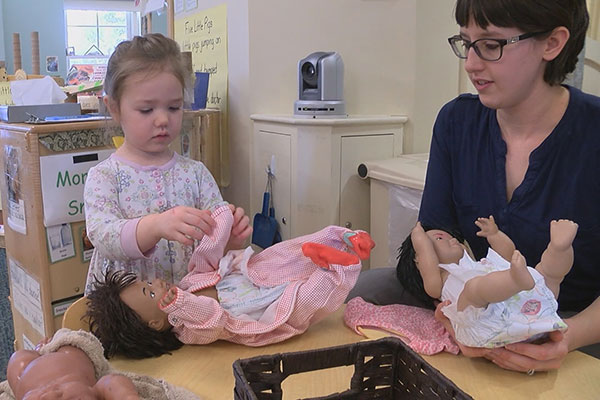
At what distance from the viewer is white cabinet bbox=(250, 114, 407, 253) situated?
67.7 inches

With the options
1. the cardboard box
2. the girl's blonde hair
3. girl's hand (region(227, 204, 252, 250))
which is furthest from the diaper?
the cardboard box

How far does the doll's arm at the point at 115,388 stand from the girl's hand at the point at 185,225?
0.29 m

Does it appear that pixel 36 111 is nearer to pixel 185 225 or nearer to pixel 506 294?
pixel 185 225

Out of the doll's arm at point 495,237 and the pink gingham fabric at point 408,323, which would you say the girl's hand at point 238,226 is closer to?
the pink gingham fabric at point 408,323

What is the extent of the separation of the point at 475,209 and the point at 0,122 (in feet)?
3.94

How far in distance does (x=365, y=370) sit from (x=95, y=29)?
22.5ft

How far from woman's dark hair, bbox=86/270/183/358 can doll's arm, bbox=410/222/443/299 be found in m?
0.42

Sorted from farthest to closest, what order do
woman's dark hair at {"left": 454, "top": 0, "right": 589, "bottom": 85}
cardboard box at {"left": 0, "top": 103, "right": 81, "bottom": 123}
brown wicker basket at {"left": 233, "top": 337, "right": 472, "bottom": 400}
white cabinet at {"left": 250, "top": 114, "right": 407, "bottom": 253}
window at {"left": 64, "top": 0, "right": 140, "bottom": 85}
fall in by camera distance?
window at {"left": 64, "top": 0, "right": 140, "bottom": 85}
white cabinet at {"left": 250, "top": 114, "right": 407, "bottom": 253}
cardboard box at {"left": 0, "top": 103, "right": 81, "bottom": 123}
woman's dark hair at {"left": 454, "top": 0, "right": 589, "bottom": 85}
brown wicker basket at {"left": 233, "top": 337, "right": 472, "bottom": 400}

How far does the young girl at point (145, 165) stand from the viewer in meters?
1.06

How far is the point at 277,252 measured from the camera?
0.90 meters

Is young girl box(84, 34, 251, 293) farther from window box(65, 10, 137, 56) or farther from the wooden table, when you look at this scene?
window box(65, 10, 137, 56)

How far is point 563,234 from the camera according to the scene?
750mm

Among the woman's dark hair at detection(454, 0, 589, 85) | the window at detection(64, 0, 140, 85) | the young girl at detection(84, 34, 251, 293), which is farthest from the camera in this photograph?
the window at detection(64, 0, 140, 85)

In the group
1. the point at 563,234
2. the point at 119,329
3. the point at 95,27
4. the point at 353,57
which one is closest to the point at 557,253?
the point at 563,234
